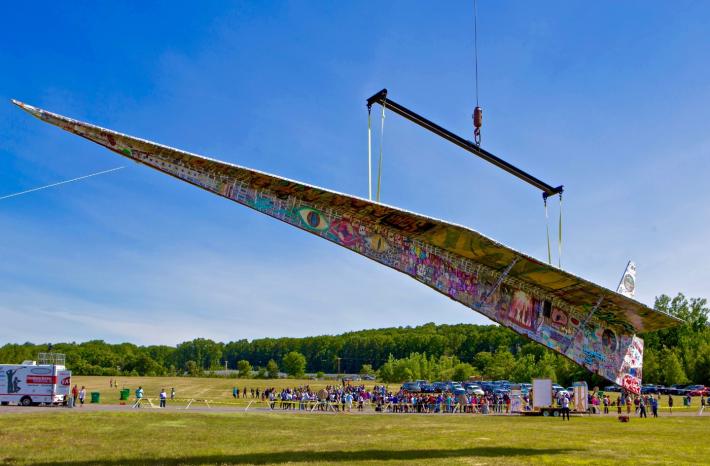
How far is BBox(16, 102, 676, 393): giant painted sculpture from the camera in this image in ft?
51.8

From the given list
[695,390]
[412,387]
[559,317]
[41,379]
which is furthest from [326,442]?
[695,390]

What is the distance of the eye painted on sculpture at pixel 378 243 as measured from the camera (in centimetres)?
1752

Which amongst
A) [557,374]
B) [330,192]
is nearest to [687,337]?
[557,374]

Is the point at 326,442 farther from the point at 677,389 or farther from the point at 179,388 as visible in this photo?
the point at 677,389

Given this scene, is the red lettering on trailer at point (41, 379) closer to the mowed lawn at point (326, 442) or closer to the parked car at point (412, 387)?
the mowed lawn at point (326, 442)

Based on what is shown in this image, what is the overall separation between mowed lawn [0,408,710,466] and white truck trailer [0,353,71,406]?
1071 cm

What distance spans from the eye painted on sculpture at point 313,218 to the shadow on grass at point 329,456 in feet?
21.5

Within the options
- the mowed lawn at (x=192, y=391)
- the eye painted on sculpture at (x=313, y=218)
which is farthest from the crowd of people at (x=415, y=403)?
the eye painted on sculpture at (x=313, y=218)

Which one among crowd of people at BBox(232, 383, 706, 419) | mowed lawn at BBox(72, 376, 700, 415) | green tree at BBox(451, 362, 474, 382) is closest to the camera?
crowd of people at BBox(232, 383, 706, 419)

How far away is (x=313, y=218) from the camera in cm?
1684

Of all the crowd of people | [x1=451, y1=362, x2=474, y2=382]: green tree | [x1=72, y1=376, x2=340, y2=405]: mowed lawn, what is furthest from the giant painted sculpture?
[x1=451, y1=362, x2=474, y2=382]: green tree

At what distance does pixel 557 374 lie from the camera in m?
99.7

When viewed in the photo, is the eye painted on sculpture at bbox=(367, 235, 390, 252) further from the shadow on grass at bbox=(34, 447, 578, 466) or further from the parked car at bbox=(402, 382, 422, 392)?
the parked car at bbox=(402, 382, 422, 392)

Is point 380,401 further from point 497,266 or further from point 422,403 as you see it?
point 497,266
